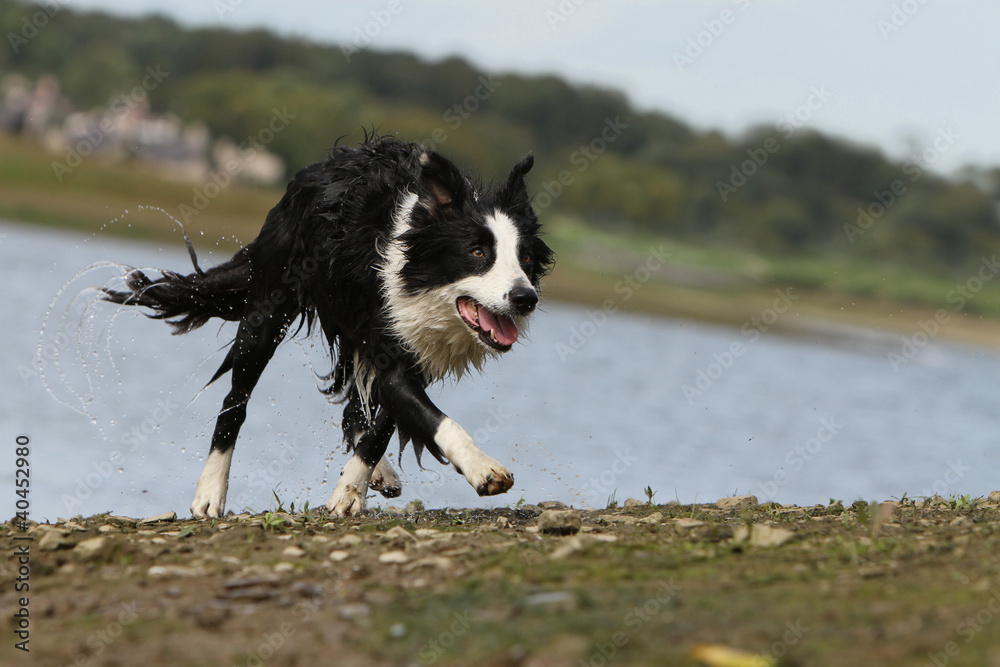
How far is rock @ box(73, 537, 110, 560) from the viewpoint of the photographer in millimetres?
4293

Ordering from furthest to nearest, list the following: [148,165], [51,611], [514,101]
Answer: [514,101] → [148,165] → [51,611]

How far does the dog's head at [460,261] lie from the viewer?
5629 mm

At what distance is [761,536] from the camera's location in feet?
13.9

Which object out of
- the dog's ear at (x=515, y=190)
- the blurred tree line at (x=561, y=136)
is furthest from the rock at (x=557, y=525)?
the blurred tree line at (x=561, y=136)

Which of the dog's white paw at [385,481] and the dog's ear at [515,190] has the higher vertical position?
the dog's ear at [515,190]

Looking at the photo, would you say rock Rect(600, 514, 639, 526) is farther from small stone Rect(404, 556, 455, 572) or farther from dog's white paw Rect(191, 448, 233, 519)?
dog's white paw Rect(191, 448, 233, 519)

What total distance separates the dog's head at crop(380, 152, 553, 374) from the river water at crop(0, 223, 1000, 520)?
0.85 m

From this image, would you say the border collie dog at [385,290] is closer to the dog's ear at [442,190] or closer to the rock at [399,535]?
the dog's ear at [442,190]

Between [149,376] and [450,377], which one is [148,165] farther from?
[450,377]

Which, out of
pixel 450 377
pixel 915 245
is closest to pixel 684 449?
pixel 450 377

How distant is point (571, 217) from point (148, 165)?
820 inches

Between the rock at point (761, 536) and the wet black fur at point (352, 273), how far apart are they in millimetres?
1759

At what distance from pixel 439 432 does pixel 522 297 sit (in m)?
0.78

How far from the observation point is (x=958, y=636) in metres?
3.00
